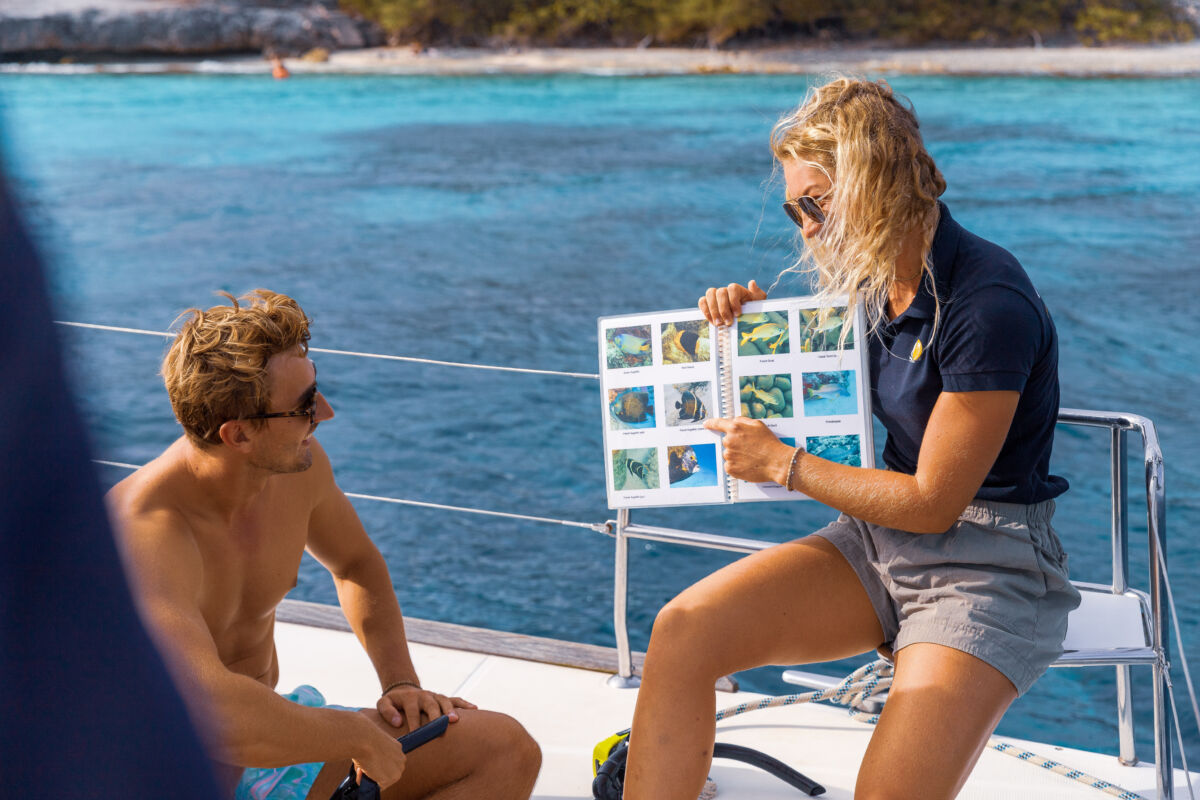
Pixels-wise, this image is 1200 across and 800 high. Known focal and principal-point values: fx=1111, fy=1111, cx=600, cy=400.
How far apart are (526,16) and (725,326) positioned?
29.4m

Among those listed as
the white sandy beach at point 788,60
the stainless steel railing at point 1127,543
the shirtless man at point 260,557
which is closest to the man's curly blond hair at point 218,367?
the shirtless man at point 260,557

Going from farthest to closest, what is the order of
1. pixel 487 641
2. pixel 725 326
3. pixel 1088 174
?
pixel 1088 174 → pixel 487 641 → pixel 725 326

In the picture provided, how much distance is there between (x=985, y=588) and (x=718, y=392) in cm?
45

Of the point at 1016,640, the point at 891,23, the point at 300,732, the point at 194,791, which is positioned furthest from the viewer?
the point at 891,23

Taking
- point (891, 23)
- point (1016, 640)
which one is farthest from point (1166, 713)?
point (891, 23)

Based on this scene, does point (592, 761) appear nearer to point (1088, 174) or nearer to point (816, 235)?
point (816, 235)

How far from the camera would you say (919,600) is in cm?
143

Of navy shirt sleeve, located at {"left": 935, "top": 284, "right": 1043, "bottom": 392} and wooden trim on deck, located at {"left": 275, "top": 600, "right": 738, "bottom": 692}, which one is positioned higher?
navy shirt sleeve, located at {"left": 935, "top": 284, "right": 1043, "bottom": 392}

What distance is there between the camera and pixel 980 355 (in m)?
1.34

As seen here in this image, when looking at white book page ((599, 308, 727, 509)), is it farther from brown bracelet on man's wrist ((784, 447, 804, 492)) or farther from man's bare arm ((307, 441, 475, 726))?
man's bare arm ((307, 441, 475, 726))

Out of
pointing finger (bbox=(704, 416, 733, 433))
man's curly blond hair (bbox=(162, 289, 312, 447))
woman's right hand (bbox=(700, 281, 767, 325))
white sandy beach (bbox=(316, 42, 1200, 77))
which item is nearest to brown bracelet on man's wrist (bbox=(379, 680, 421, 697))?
man's curly blond hair (bbox=(162, 289, 312, 447))

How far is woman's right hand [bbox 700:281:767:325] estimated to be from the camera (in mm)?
1586

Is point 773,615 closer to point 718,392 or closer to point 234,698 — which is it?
point 718,392

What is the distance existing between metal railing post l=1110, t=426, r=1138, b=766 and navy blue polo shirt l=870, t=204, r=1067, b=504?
25cm
